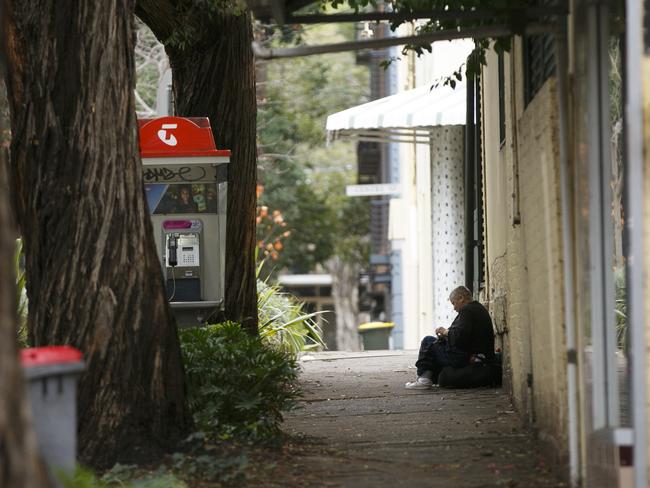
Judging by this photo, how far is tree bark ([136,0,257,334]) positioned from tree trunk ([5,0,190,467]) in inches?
196

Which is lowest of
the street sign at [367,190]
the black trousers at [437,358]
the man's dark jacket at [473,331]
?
the black trousers at [437,358]

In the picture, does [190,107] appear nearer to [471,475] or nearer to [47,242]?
[47,242]

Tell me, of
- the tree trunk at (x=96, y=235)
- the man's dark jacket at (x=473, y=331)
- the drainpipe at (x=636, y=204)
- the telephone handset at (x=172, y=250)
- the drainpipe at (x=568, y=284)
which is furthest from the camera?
the telephone handset at (x=172, y=250)

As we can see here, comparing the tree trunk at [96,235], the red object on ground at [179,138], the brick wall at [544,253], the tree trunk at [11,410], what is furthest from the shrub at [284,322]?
the tree trunk at [11,410]

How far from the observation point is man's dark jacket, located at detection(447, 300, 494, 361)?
12.9 meters

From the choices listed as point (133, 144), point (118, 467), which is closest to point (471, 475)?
point (118, 467)

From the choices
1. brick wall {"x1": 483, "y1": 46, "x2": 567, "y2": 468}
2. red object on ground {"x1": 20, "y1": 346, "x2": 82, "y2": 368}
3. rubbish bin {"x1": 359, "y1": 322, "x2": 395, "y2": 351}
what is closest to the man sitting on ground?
brick wall {"x1": 483, "y1": 46, "x2": 567, "y2": 468}

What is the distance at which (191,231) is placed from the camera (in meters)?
13.7

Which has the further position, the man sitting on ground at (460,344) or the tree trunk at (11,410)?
the man sitting on ground at (460,344)

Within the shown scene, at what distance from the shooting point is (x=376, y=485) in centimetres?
774

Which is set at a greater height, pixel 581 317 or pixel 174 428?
pixel 581 317

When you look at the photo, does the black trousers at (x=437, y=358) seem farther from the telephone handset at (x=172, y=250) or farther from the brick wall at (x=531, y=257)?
the telephone handset at (x=172, y=250)

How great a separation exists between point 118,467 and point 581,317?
2703 mm

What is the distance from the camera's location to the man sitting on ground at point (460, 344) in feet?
42.3
